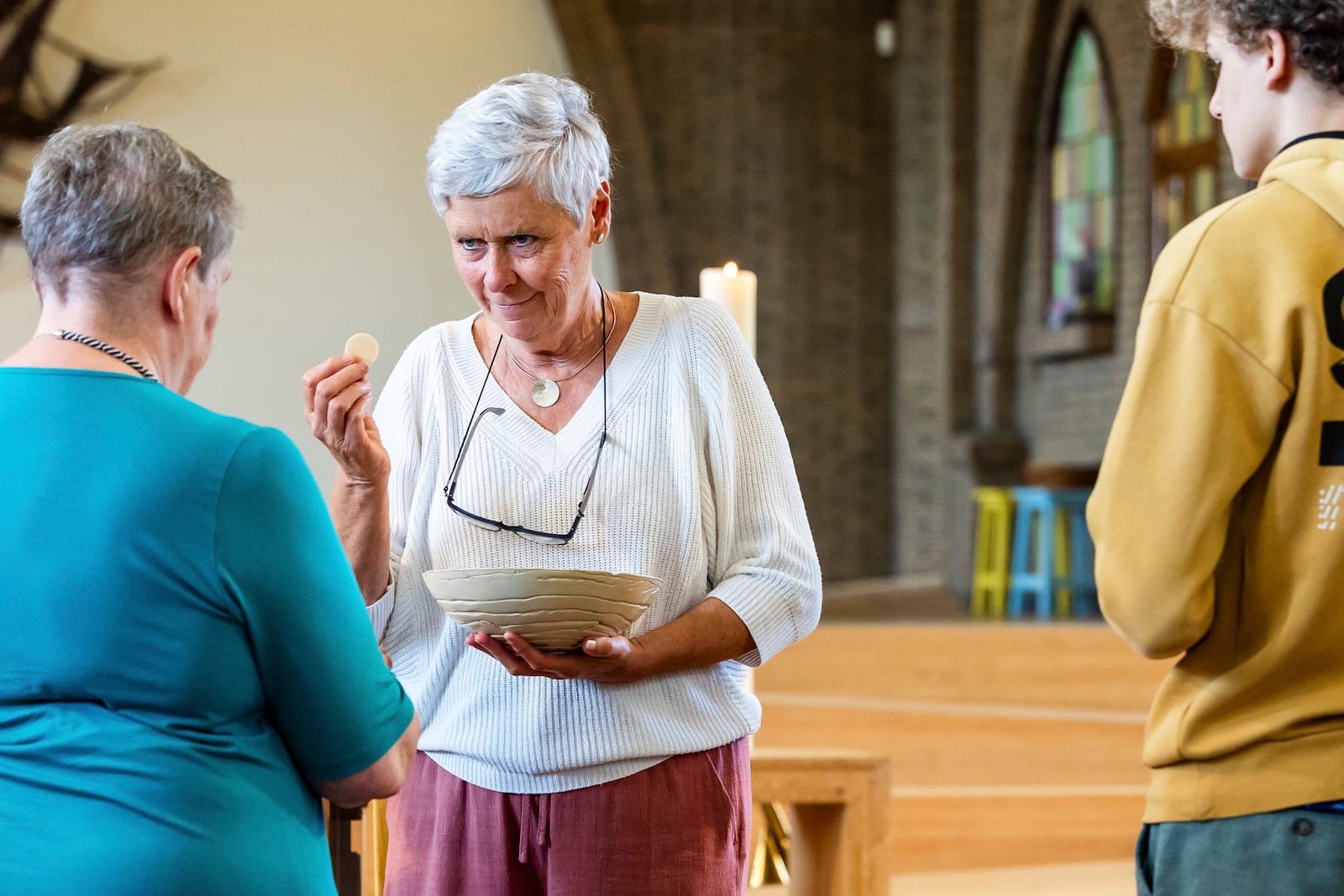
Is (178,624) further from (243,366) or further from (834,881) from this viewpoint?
(243,366)

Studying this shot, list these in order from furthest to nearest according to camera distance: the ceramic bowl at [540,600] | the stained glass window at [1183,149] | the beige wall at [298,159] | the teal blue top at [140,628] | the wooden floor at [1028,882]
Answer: the stained glass window at [1183,149], the beige wall at [298,159], the wooden floor at [1028,882], the ceramic bowl at [540,600], the teal blue top at [140,628]

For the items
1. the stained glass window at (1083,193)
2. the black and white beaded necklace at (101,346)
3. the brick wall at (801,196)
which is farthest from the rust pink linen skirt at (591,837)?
the brick wall at (801,196)

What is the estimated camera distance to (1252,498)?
1134 mm

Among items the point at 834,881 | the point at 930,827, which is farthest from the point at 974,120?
the point at 834,881

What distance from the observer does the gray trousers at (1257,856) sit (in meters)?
1.07

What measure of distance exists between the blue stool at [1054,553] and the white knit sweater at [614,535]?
564cm

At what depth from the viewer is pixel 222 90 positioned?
6188 millimetres

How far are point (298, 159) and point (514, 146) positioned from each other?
5.14 meters

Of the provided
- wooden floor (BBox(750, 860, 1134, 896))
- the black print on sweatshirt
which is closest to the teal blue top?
the black print on sweatshirt

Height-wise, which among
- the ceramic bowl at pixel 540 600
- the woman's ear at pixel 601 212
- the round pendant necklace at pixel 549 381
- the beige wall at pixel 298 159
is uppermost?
the beige wall at pixel 298 159

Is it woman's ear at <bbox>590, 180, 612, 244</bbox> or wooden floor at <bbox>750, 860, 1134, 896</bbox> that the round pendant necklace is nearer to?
woman's ear at <bbox>590, 180, 612, 244</bbox>

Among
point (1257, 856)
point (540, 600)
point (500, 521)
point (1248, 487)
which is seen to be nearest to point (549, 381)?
point (500, 521)

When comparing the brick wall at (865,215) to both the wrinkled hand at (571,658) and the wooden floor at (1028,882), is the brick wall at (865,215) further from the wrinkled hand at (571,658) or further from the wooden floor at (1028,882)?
the wrinkled hand at (571,658)

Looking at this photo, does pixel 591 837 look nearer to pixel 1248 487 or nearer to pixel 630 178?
pixel 1248 487
